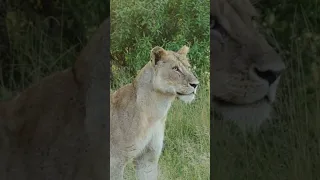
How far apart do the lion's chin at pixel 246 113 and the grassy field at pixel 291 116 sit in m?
0.04

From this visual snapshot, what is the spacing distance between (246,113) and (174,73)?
30cm

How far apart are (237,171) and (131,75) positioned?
467 millimetres

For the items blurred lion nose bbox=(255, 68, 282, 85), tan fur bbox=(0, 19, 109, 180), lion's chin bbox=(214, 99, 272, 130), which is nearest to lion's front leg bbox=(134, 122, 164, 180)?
tan fur bbox=(0, 19, 109, 180)

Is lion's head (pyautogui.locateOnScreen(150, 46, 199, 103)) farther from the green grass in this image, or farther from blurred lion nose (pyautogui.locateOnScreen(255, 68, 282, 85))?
blurred lion nose (pyautogui.locateOnScreen(255, 68, 282, 85))

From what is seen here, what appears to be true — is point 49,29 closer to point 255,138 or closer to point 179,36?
point 179,36

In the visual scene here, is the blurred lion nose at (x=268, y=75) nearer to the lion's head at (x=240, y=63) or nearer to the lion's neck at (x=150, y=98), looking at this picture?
the lion's head at (x=240, y=63)

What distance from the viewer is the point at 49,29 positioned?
11.9 ft

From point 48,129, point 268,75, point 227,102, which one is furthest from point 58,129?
point 268,75

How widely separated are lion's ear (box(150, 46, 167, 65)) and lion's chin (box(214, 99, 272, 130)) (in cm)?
24

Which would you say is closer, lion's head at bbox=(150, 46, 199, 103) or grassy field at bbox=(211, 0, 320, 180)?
lion's head at bbox=(150, 46, 199, 103)

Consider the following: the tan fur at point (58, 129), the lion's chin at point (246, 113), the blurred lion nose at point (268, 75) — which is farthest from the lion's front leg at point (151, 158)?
the blurred lion nose at point (268, 75)

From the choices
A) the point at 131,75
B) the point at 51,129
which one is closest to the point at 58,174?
the point at 51,129

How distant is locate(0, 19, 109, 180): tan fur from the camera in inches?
142

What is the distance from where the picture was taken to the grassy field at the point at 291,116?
12.0 feet
